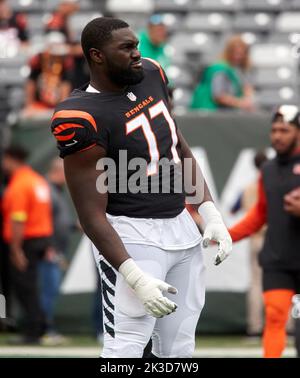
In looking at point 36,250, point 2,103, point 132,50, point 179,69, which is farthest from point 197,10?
point 132,50

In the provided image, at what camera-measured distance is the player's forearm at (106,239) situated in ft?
14.7

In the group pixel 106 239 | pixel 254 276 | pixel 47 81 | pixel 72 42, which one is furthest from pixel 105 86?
pixel 72 42

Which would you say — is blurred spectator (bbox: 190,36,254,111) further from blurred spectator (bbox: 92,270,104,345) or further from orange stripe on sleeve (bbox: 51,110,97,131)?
orange stripe on sleeve (bbox: 51,110,97,131)

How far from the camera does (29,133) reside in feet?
34.3

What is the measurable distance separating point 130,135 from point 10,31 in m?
8.04

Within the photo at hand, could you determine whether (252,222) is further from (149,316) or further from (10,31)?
(10,31)

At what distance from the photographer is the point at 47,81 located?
10.8 m

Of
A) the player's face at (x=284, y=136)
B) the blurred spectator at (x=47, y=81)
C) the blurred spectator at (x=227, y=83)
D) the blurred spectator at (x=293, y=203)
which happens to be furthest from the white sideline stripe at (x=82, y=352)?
the blurred spectator at (x=227, y=83)

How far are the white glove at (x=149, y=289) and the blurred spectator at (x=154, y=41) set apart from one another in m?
6.10

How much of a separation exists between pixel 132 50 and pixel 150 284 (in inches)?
41.4

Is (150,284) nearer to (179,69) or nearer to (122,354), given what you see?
(122,354)

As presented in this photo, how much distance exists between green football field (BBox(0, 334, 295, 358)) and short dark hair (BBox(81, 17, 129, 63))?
407cm

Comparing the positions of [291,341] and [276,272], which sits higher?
[276,272]

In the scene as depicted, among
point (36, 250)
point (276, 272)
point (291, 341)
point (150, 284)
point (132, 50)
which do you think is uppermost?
point (132, 50)
